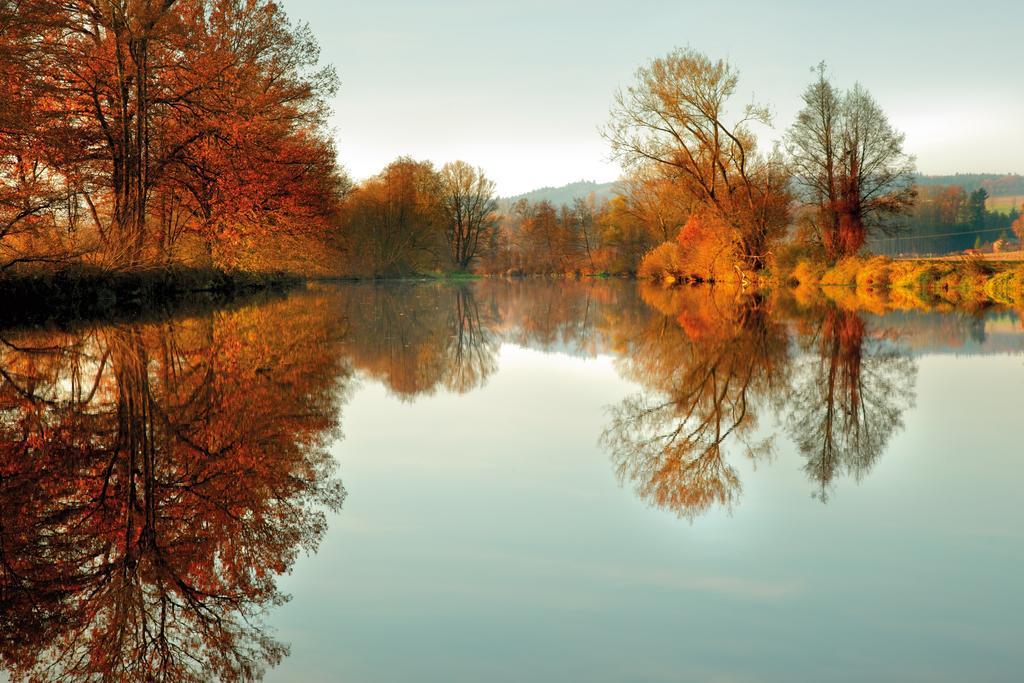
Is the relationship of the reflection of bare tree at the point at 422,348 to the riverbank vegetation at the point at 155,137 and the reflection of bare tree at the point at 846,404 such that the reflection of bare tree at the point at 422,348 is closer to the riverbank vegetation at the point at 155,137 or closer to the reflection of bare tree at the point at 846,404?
the reflection of bare tree at the point at 846,404

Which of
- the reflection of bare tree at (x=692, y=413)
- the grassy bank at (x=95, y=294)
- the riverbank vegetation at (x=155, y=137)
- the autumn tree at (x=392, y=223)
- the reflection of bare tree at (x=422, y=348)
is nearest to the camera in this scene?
the reflection of bare tree at (x=692, y=413)

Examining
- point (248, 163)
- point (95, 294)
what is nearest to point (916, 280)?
point (248, 163)

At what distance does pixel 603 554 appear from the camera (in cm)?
316

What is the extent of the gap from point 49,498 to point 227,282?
23.6 metres

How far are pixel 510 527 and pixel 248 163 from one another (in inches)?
770

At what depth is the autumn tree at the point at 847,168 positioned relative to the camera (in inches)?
1292

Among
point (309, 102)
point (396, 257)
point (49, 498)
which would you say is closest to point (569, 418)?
point (49, 498)

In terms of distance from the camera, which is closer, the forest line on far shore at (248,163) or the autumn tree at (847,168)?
the forest line on far shore at (248,163)

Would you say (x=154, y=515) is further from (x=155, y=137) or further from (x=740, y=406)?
(x=155, y=137)

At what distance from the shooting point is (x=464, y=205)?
215ft

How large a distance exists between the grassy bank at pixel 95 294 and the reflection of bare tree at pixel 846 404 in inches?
484

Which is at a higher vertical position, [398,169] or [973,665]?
[398,169]

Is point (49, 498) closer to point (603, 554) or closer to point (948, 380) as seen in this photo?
point (603, 554)

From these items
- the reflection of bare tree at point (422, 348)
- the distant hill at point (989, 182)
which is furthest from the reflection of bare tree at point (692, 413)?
the distant hill at point (989, 182)
